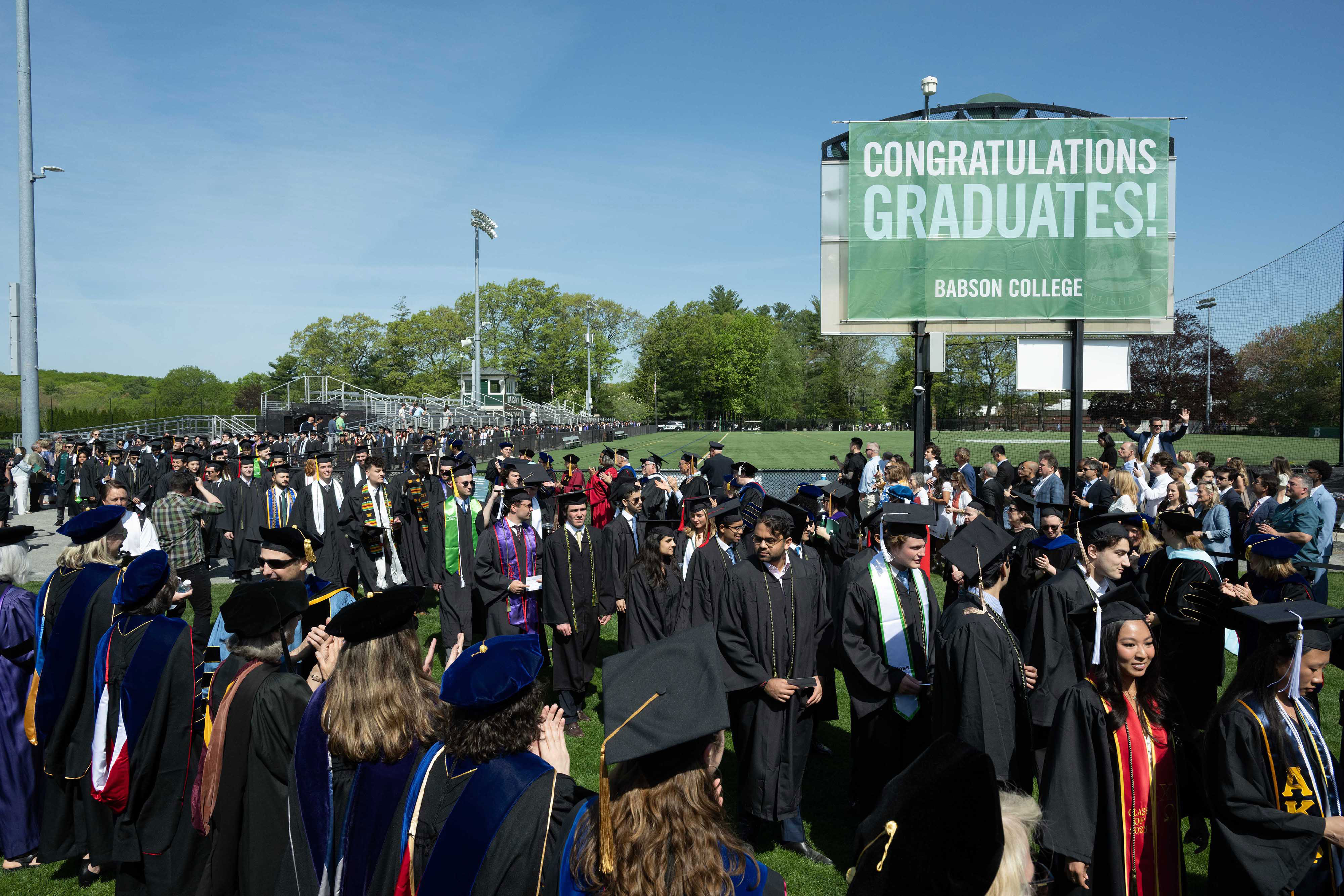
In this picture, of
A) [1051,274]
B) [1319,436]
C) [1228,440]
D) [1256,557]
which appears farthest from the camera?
[1228,440]

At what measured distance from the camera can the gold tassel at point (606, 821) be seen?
1735 millimetres

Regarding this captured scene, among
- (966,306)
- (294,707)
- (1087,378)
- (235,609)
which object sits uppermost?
(966,306)

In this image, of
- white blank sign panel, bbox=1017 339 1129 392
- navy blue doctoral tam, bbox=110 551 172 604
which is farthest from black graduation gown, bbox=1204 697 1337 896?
white blank sign panel, bbox=1017 339 1129 392

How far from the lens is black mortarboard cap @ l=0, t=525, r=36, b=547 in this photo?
4.57 m

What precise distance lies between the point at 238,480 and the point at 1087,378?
50.4 feet

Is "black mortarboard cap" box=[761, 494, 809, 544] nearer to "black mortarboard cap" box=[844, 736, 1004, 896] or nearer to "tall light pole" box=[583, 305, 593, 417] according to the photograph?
"black mortarboard cap" box=[844, 736, 1004, 896]

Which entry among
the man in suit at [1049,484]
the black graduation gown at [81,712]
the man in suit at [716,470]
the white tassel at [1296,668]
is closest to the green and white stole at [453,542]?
the black graduation gown at [81,712]

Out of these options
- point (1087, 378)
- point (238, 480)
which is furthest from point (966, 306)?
point (238, 480)

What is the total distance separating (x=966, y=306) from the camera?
615 inches

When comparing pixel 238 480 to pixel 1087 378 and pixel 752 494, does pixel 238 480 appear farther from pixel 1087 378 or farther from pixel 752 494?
pixel 1087 378

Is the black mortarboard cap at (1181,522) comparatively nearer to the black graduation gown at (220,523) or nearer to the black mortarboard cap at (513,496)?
the black mortarboard cap at (513,496)

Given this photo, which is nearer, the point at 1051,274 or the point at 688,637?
the point at 688,637

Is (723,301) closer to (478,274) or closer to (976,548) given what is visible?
(478,274)

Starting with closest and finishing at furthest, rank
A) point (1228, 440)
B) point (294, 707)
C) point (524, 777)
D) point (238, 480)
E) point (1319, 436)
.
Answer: point (524, 777)
point (294, 707)
point (238, 480)
point (1319, 436)
point (1228, 440)
